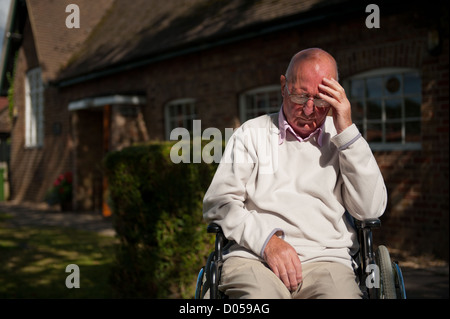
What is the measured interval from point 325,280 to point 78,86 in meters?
14.3

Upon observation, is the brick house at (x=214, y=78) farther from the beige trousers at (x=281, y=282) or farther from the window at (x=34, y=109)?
the beige trousers at (x=281, y=282)

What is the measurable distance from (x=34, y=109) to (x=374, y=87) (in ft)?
45.6

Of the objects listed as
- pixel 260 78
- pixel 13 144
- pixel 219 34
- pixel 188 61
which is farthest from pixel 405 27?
pixel 13 144

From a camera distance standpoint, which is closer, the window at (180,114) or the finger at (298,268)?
the finger at (298,268)

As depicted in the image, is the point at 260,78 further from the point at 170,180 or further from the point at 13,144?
the point at 13,144

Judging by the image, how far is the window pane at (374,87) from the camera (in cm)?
790

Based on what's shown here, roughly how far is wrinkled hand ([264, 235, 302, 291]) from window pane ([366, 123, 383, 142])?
5.81 metres

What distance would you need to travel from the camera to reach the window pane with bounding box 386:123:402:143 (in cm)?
770

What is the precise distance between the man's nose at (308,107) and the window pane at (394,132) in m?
5.45

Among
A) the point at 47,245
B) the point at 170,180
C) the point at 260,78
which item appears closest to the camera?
the point at 170,180

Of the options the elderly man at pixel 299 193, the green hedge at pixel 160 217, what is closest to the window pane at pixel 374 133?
the green hedge at pixel 160 217

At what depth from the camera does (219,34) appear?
9898 mm

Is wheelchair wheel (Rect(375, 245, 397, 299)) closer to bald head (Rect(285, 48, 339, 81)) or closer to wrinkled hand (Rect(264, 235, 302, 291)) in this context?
wrinkled hand (Rect(264, 235, 302, 291))

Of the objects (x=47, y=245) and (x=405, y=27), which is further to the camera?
(x=47, y=245)
